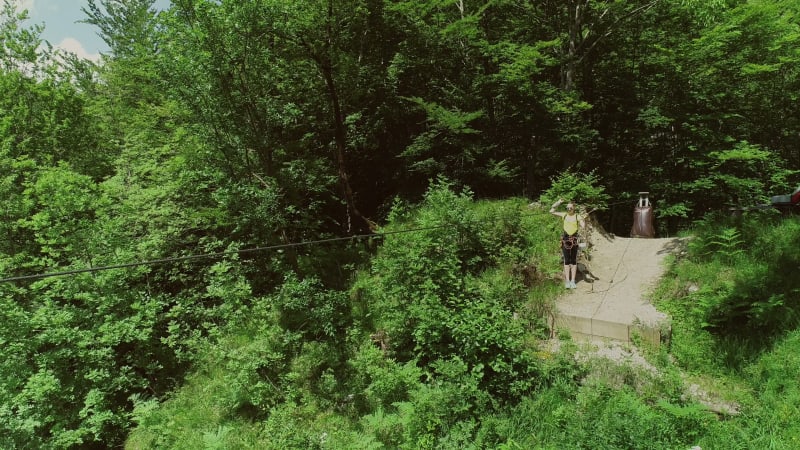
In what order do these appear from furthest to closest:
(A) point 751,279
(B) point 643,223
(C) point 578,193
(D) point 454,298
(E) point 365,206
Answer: (E) point 365,206 → (B) point 643,223 → (C) point 578,193 → (D) point 454,298 → (A) point 751,279

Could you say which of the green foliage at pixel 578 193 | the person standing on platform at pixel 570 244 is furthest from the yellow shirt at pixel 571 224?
the green foliage at pixel 578 193

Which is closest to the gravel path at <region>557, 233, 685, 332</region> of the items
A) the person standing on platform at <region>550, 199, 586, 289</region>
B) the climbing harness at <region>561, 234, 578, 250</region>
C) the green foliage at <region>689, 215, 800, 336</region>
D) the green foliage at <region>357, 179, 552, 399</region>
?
the person standing on platform at <region>550, 199, 586, 289</region>

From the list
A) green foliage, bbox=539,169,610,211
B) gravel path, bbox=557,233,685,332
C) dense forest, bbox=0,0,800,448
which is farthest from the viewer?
green foliage, bbox=539,169,610,211

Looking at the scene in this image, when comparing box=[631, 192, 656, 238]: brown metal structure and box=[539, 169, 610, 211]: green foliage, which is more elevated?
box=[539, 169, 610, 211]: green foliage

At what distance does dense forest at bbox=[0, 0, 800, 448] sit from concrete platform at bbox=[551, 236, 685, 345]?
47cm

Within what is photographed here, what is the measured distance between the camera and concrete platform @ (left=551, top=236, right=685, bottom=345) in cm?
590

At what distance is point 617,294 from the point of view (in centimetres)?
698

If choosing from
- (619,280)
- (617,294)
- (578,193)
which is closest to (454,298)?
(617,294)

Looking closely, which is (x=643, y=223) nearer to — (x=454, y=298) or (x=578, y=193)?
(x=578, y=193)

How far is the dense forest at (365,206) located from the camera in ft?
19.1

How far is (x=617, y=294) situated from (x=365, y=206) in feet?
28.3

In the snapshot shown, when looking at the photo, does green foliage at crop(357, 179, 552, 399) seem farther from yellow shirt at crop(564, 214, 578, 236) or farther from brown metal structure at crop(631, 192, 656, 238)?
brown metal structure at crop(631, 192, 656, 238)

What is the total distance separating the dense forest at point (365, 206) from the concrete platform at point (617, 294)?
474 mm

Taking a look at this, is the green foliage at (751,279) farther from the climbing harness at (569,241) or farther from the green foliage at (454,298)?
the green foliage at (454,298)
